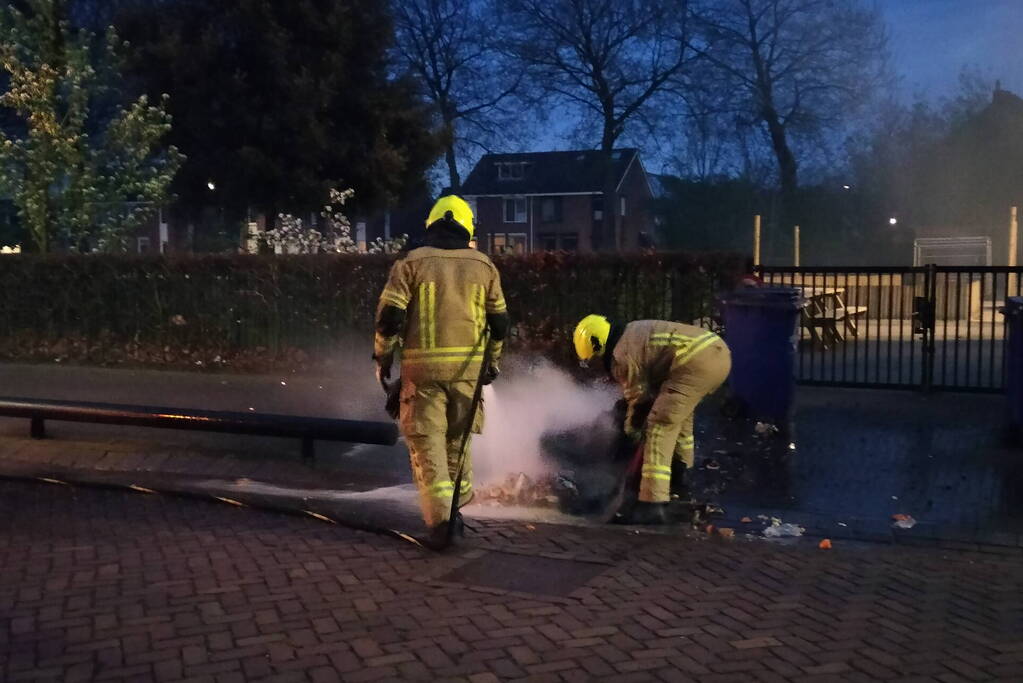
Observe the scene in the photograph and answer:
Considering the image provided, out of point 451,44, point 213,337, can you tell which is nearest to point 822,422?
point 213,337

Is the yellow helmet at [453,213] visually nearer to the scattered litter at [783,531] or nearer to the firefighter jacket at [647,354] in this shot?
the firefighter jacket at [647,354]

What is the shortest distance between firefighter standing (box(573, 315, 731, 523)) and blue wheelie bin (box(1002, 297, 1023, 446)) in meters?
3.11

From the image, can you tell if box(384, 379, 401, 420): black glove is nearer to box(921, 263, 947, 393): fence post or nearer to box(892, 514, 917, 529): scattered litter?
box(892, 514, 917, 529): scattered litter

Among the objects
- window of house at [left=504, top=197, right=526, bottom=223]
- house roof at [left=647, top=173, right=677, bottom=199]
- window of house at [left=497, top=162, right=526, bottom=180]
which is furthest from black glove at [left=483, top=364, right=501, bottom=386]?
window of house at [left=497, top=162, right=526, bottom=180]

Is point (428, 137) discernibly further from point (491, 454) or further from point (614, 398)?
point (491, 454)

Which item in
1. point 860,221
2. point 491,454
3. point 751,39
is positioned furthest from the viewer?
point 860,221

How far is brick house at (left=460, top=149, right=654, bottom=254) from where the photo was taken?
4994cm

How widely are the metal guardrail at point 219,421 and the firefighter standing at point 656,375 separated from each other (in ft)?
6.33

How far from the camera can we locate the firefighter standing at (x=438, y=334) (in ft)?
19.4

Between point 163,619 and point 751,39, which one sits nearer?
point 163,619

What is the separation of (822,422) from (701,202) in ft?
109

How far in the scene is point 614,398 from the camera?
10.2 m

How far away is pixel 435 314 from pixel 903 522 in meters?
3.13

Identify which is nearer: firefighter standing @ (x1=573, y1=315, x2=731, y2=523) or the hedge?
→ firefighter standing @ (x1=573, y1=315, x2=731, y2=523)
